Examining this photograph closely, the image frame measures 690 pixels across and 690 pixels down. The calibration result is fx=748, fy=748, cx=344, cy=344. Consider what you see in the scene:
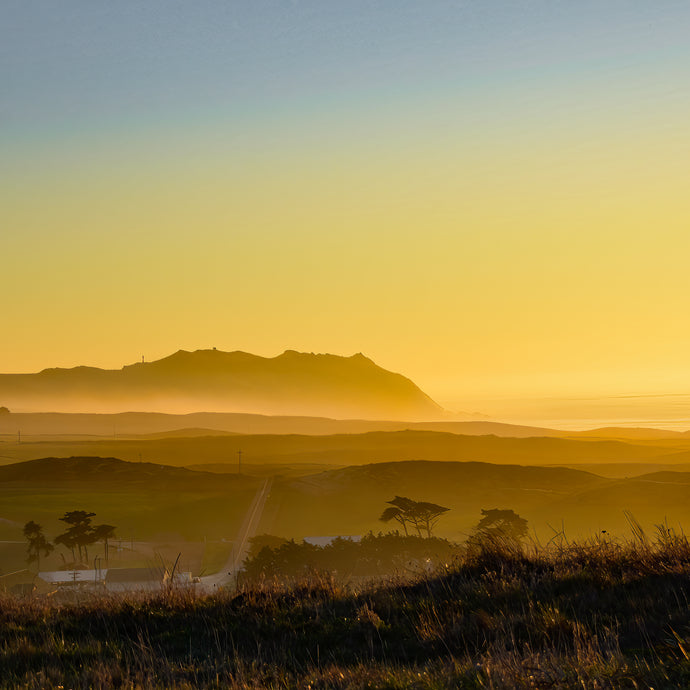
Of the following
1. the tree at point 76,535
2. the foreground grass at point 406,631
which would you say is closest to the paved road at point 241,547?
the tree at point 76,535

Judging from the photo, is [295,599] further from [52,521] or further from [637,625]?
[52,521]

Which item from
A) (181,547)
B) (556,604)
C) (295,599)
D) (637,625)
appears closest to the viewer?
(637,625)

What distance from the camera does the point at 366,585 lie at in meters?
11.2

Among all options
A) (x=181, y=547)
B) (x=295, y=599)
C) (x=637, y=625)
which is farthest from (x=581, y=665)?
(x=181, y=547)

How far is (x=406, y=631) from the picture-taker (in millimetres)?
8586

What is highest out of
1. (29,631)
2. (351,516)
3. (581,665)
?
(581,665)

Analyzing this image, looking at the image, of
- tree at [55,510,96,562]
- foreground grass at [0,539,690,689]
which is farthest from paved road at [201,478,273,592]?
foreground grass at [0,539,690,689]

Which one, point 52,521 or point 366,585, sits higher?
point 366,585

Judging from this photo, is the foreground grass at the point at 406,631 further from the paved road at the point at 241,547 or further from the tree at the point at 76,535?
the tree at the point at 76,535

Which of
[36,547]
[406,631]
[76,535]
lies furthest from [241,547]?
[406,631]

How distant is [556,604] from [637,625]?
102cm

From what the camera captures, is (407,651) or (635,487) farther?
(635,487)

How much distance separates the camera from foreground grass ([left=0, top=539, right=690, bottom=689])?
21.6 feet

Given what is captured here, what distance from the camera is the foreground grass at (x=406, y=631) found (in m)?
6.60
